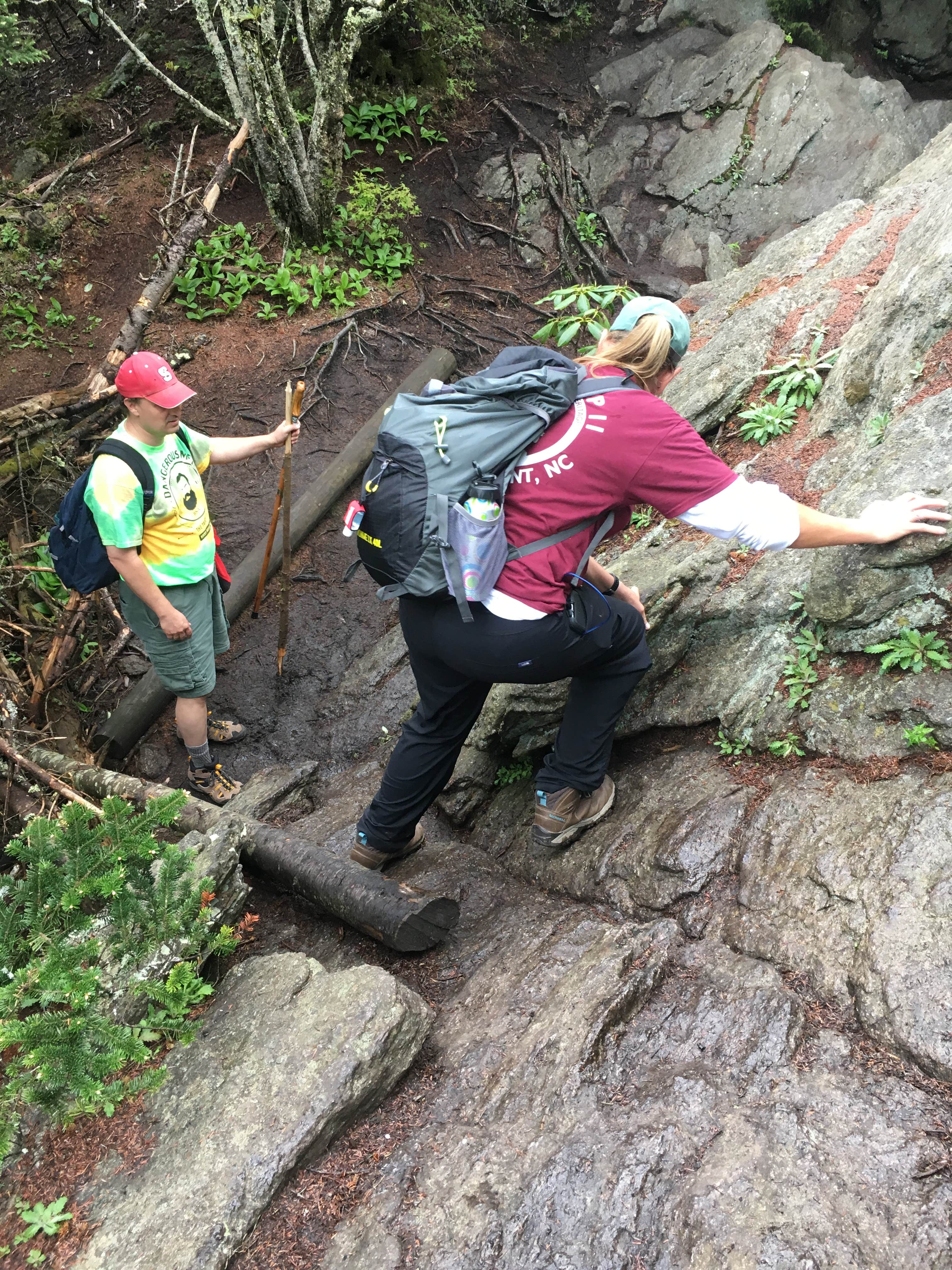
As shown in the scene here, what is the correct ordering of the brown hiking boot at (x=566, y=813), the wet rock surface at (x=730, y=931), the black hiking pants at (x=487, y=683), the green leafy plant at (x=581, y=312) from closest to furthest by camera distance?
1. the wet rock surface at (x=730, y=931)
2. the black hiking pants at (x=487, y=683)
3. the brown hiking boot at (x=566, y=813)
4. the green leafy plant at (x=581, y=312)

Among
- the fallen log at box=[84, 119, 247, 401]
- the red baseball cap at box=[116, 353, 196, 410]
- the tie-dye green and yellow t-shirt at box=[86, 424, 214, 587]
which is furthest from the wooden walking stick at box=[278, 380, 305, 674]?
the red baseball cap at box=[116, 353, 196, 410]

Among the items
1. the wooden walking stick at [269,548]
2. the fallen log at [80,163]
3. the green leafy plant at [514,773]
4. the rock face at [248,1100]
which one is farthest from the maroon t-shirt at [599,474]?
the fallen log at [80,163]

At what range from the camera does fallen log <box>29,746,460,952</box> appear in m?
3.78

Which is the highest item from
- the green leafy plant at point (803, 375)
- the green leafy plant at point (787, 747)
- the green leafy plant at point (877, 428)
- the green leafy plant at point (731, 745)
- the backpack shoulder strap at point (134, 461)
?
the backpack shoulder strap at point (134, 461)

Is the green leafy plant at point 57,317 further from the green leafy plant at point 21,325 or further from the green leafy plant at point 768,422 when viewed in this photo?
the green leafy plant at point 768,422

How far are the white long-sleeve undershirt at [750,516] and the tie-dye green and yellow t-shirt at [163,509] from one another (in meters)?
2.94

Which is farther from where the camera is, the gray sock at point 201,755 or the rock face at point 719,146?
the rock face at point 719,146

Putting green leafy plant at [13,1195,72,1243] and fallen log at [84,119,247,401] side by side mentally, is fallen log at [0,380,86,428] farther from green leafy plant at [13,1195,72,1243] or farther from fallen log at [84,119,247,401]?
green leafy plant at [13,1195,72,1243]

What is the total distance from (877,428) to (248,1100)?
14.1 ft

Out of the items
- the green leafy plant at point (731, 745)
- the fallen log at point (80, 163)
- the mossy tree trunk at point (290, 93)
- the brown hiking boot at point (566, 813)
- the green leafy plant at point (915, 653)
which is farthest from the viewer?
the fallen log at point (80, 163)

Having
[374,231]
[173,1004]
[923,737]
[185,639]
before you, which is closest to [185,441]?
[185,639]

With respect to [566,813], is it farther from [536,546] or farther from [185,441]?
[185,441]

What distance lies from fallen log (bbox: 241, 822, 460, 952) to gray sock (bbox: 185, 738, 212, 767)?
137 cm

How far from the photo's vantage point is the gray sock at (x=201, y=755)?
558 centimetres
